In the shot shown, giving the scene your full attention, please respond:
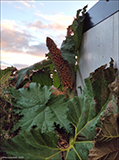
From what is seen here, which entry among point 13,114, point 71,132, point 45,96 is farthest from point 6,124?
point 71,132

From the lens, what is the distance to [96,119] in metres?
0.75

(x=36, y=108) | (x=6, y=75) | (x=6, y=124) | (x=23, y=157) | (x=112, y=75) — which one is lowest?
(x=23, y=157)

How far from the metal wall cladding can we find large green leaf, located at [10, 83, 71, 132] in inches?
17.0

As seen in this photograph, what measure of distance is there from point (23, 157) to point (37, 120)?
0.70 feet

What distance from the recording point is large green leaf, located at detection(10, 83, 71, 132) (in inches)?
35.3

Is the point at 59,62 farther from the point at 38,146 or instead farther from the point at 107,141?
the point at 107,141

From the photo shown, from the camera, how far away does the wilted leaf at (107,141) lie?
1.93 ft

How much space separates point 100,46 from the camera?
117cm

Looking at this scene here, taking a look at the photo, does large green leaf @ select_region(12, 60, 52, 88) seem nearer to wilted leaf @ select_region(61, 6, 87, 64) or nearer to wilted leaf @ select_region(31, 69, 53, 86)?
wilted leaf @ select_region(31, 69, 53, 86)

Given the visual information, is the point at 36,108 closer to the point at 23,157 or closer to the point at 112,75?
the point at 23,157

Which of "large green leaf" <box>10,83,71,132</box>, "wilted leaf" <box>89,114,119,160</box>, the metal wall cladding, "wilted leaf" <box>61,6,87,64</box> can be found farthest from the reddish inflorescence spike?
"wilted leaf" <box>89,114,119,160</box>

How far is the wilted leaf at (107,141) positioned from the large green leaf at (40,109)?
278mm

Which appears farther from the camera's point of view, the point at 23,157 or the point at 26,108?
the point at 26,108

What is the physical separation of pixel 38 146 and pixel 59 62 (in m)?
0.80
